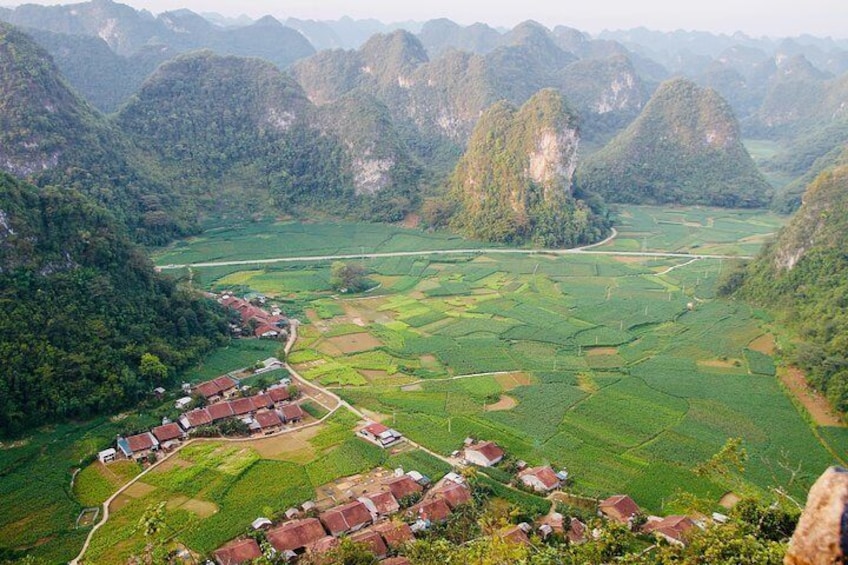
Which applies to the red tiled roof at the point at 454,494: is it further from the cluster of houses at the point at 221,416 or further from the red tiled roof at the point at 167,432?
the red tiled roof at the point at 167,432

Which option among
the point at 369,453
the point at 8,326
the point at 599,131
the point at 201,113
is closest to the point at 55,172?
the point at 201,113

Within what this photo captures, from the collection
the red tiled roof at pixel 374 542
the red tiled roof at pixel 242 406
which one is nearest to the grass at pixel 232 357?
the red tiled roof at pixel 242 406

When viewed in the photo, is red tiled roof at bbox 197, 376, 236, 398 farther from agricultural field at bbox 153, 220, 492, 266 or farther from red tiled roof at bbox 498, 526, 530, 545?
agricultural field at bbox 153, 220, 492, 266

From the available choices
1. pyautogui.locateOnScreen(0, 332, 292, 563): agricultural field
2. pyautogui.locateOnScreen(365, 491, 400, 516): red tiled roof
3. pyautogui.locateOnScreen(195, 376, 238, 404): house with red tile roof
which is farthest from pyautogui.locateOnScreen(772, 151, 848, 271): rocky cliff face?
pyautogui.locateOnScreen(195, 376, 238, 404): house with red tile roof

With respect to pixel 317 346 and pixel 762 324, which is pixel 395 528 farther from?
pixel 762 324

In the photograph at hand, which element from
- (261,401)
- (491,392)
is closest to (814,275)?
(491,392)
